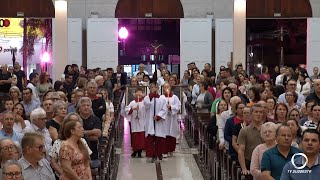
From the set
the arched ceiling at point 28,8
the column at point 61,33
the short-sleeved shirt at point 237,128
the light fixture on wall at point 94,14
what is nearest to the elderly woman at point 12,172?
the short-sleeved shirt at point 237,128

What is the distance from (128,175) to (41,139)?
23.1 feet

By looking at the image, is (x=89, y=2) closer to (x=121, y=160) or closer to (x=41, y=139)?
(x=121, y=160)

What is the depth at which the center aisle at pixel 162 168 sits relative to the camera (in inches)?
555

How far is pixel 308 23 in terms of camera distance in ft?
86.0

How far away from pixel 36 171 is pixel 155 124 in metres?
8.98

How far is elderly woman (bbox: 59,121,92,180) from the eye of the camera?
785cm

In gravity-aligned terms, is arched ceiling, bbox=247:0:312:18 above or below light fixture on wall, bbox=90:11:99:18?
above

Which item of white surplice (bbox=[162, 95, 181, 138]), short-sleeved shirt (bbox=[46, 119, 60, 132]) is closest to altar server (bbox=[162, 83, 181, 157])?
white surplice (bbox=[162, 95, 181, 138])

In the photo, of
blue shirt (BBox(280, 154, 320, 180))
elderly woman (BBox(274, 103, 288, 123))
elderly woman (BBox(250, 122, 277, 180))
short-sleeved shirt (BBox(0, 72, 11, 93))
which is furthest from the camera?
short-sleeved shirt (BBox(0, 72, 11, 93))

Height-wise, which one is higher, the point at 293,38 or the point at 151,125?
the point at 293,38

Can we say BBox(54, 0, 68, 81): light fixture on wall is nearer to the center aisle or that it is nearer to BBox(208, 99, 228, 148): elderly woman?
the center aisle

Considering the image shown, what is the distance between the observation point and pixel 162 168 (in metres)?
15.1

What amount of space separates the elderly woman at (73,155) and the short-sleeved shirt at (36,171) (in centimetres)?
31

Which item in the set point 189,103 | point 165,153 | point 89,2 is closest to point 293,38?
point 89,2
